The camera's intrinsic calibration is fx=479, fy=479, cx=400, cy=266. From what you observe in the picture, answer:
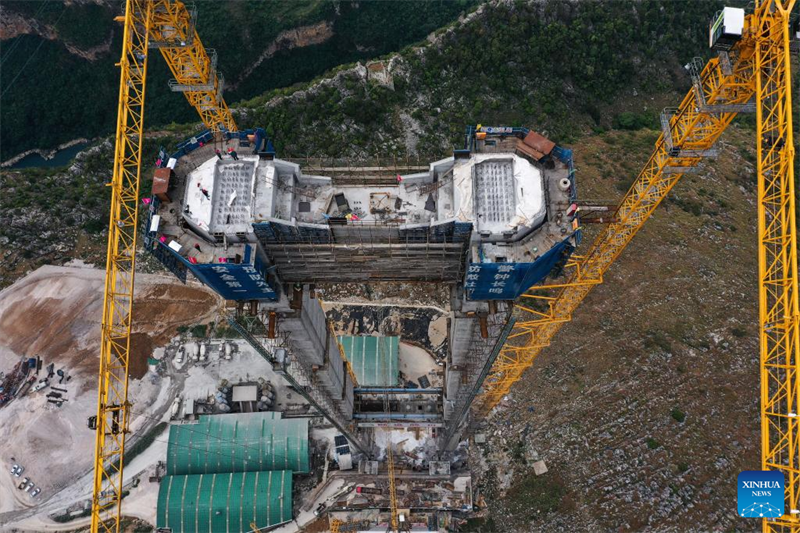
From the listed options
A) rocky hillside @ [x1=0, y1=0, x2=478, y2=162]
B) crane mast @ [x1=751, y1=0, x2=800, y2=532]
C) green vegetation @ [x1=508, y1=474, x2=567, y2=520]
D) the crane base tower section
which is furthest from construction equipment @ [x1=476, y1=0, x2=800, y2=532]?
rocky hillside @ [x1=0, y1=0, x2=478, y2=162]

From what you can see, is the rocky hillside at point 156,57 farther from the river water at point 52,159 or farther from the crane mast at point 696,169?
the crane mast at point 696,169

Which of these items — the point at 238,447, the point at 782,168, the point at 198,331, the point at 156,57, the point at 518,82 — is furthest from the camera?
the point at 156,57

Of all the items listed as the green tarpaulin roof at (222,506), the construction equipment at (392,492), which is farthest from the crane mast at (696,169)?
the green tarpaulin roof at (222,506)

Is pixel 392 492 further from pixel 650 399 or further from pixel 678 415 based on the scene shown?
pixel 678 415

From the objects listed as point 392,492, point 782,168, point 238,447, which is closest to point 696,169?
point 782,168

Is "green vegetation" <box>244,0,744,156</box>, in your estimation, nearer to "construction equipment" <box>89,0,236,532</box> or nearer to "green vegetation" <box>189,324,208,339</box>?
"construction equipment" <box>89,0,236,532</box>

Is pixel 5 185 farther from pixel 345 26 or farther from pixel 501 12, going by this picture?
pixel 501 12

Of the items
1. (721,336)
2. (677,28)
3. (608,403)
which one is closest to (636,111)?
(677,28)

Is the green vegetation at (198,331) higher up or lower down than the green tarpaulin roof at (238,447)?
higher up
